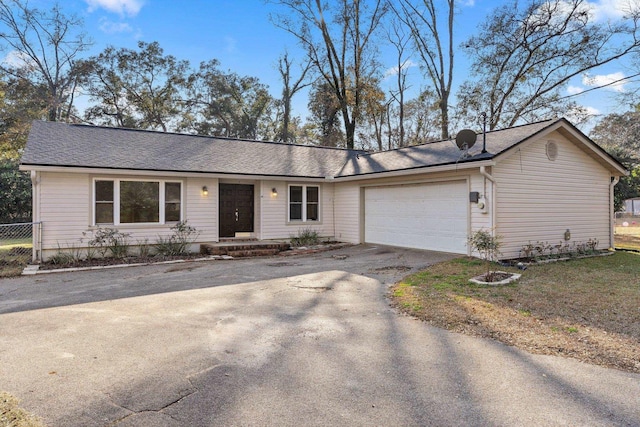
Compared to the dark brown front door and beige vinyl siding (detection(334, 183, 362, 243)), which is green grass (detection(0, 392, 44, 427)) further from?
beige vinyl siding (detection(334, 183, 362, 243))

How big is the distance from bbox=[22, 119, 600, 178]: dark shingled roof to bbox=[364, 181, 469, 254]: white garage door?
82 cm

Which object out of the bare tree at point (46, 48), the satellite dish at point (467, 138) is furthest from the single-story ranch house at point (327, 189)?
the bare tree at point (46, 48)

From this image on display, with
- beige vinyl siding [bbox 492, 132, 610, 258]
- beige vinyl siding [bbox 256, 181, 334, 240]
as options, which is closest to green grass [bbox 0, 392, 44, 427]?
beige vinyl siding [bbox 492, 132, 610, 258]

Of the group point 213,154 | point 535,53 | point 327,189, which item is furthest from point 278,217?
point 535,53

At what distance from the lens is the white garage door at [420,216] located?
1005 centimetres

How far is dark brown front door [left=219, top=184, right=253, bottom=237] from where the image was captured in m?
12.7

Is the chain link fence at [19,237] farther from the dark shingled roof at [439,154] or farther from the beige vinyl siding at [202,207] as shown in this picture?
the dark shingled roof at [439,154]

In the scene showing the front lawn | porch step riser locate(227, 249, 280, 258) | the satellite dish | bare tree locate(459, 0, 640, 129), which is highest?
bare tree locate(459, 0, 640, 129)

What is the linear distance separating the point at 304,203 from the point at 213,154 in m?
3.59

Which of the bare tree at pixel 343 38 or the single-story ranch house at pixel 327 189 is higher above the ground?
the bare tree at pixel 343 38

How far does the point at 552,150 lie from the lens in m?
10.3

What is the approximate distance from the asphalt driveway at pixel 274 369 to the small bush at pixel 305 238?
6868 mm

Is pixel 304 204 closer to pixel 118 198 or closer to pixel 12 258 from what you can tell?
pixel 118 198

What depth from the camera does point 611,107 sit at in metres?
17.9
